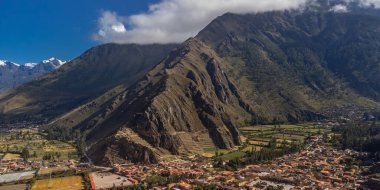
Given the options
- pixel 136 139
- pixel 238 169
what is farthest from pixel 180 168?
pixel 136 139

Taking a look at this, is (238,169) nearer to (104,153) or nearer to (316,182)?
(316,182)

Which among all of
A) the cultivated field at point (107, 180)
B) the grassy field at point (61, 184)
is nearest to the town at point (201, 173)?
the cultivated field at point (107, 180)

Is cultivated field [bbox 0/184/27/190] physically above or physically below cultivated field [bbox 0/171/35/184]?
below

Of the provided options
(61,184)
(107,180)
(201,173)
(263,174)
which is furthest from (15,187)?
(263,174)

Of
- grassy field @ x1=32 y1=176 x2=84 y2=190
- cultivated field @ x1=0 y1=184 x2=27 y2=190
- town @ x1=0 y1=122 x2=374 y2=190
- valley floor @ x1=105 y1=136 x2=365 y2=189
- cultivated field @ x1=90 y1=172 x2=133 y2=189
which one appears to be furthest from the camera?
cultivated field @ x1=0 y1=184 x2=27 y2=190

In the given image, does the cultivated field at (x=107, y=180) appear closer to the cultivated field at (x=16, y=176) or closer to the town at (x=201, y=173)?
the town at (x=201, y=173)

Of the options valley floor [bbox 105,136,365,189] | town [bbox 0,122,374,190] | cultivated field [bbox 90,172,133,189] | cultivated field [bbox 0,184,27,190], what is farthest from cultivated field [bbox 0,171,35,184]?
valley floor [bbox 105,136,365,189]

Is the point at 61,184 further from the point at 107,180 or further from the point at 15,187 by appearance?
the point at 107,180

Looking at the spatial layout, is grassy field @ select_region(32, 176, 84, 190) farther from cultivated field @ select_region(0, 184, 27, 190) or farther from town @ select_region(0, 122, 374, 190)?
cultivated field @ select_region(0, 184, 27, 190)
